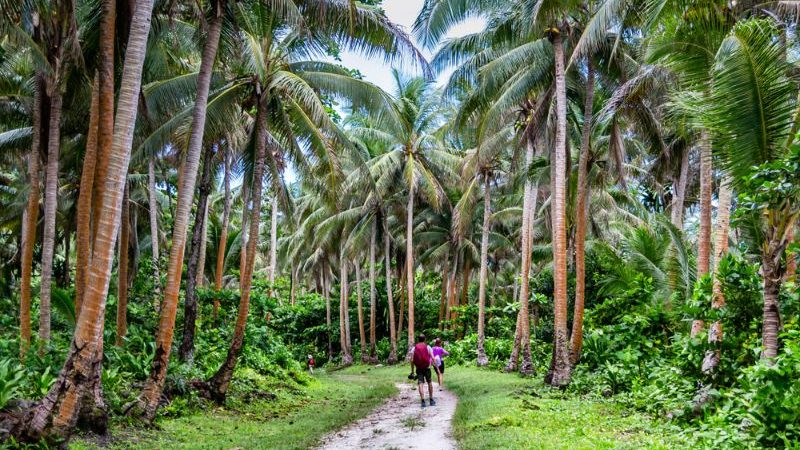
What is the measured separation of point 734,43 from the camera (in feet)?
26.2

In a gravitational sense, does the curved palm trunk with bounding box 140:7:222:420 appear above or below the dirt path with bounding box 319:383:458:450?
above

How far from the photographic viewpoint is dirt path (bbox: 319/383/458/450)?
9.16 m

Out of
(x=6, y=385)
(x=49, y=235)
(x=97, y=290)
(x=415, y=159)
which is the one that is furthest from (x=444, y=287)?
(x=6, y=385)

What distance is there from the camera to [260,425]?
38.2 feet

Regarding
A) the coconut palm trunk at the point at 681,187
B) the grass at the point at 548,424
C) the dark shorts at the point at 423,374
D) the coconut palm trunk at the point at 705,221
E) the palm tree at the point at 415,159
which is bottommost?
the grass at the point at 548,424

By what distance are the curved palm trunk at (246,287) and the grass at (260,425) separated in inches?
21.0

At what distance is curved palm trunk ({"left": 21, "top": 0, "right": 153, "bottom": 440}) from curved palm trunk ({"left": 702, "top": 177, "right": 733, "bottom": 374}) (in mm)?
7767

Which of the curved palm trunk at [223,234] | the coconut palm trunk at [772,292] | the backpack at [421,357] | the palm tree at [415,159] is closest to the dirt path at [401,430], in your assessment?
the backpack at [421,357]

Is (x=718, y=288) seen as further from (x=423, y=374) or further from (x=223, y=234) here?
(x=223, y=234)

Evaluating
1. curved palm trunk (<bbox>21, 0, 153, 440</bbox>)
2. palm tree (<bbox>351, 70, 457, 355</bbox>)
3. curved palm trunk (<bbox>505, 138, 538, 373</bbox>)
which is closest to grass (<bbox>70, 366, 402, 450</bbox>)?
curved palm trunk (<bbox>21, 0, 153, 440</bbox>)

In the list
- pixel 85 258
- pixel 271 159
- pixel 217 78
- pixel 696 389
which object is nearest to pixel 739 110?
pixel 696 389

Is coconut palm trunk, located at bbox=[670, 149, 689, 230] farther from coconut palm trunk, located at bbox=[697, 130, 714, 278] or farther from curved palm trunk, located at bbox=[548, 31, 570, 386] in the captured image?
coconut palm trunk, located at bbox=[697, 130, 714, 278]

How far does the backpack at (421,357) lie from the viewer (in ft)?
43.5

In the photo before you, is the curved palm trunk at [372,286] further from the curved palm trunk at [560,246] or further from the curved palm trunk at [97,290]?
the curved palm trunk at [97,290]
